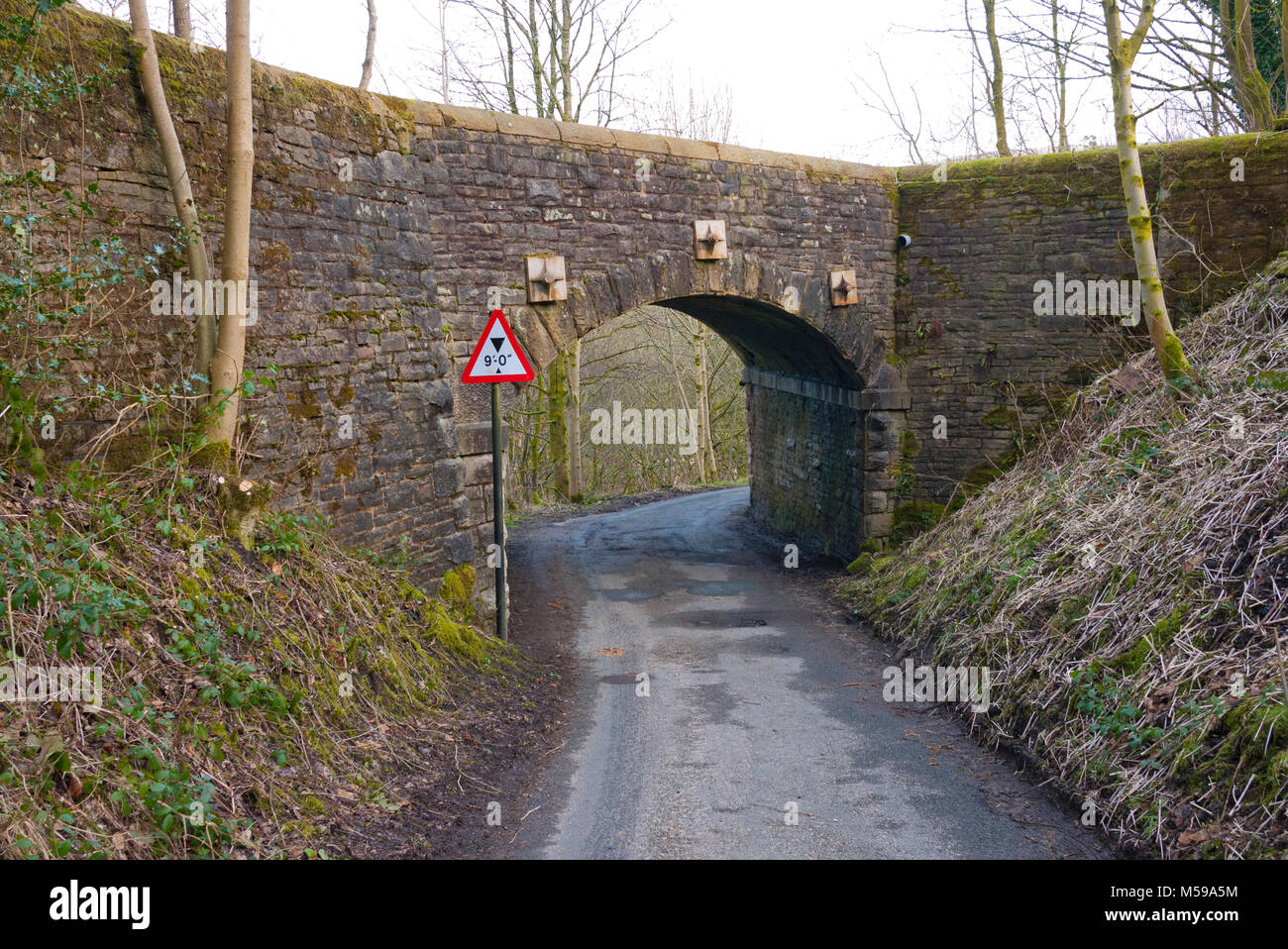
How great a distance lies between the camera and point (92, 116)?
5293 millimetres

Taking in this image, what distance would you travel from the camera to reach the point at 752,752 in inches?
240

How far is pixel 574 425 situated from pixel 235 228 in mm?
14372

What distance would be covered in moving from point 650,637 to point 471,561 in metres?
2.02

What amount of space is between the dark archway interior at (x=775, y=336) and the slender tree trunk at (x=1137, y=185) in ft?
11.8

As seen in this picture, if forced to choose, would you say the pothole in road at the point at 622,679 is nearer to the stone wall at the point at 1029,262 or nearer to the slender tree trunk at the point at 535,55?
the stone wall at the point at 1029,262

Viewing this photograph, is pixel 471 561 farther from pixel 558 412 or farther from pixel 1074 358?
pixel 558 412

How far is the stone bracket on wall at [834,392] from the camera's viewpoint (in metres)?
11.3

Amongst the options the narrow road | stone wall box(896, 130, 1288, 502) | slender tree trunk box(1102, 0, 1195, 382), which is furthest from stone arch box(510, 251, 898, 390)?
slender tree trunk box(1102, 0, 1195, 382)

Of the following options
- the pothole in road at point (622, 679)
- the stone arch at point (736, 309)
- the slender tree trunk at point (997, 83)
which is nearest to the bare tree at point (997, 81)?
the slender tree trunk at point (997, 83)

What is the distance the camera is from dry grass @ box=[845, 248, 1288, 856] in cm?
448

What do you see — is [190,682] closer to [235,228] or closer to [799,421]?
[235,228]

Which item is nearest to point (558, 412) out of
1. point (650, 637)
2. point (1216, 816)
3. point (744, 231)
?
point (744, 231)

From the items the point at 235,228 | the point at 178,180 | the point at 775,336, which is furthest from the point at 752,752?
the point at 775,336

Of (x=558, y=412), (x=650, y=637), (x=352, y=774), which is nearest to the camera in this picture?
(x=352, y=774)
